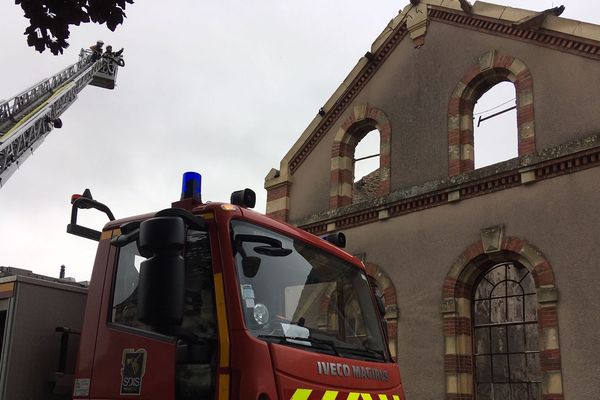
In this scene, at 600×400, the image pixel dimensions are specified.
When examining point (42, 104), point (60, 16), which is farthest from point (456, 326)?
point (42, 104)

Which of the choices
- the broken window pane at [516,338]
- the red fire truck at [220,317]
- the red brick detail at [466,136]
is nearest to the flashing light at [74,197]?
the red fire truck at [220,317]

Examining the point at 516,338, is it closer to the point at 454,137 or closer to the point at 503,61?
the point at 454,137

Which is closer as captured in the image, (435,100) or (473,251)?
(473,251)

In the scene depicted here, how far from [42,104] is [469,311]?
14829 millimetres

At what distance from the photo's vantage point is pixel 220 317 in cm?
380

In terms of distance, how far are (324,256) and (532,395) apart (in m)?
12.0

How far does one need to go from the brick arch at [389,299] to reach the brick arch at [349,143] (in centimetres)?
188

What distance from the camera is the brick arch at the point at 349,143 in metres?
13.5

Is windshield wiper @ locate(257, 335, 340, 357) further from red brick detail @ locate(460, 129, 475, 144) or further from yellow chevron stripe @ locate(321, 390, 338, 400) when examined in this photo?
red brick detail @ locate(460, 129, 475, 144)

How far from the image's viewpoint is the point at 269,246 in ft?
14.1

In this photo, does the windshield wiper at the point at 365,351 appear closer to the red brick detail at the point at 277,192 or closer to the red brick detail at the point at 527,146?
the red brick detail at the point at 527,146

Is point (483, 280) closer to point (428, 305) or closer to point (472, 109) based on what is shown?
point (428, 305)

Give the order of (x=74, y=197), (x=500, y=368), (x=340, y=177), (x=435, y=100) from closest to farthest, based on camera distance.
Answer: (x=74, y=197) → (x=435, y=100) → (x=340, y=177) → (x=500, y=368)

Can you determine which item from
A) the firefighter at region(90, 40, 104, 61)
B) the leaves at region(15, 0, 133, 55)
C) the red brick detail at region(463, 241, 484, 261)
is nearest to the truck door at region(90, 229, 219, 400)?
the leaves at region(15, 0, 133, 55)
